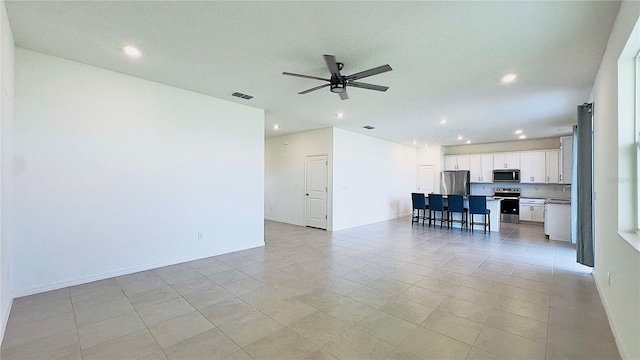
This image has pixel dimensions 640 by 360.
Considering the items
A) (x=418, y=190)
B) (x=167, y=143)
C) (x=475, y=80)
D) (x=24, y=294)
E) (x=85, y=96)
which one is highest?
(x=475, y=80)

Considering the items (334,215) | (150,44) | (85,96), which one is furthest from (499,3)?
(334,215)

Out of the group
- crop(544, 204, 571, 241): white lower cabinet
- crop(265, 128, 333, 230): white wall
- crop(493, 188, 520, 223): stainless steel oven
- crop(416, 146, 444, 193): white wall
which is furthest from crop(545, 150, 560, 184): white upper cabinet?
crop(265, 128, 333, 230): white wall

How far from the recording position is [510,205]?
862 cm

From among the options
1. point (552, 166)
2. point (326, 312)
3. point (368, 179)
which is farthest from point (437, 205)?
point (326, 312)

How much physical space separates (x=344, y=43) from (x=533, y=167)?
8.53m

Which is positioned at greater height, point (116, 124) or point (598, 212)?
point (116, 124)

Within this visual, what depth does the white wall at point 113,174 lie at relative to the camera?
10.1 feet

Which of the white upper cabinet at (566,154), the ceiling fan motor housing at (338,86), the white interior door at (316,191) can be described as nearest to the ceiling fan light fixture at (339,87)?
the ceiling fan motor housing at (338,86)

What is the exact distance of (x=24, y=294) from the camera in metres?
3.01

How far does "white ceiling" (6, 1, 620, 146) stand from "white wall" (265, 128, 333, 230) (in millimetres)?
2662

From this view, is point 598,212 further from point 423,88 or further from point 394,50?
point 394,50

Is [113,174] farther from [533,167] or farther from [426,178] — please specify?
[533,167]

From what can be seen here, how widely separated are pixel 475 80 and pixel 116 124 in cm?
495

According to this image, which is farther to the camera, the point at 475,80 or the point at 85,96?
the point at 475,80
